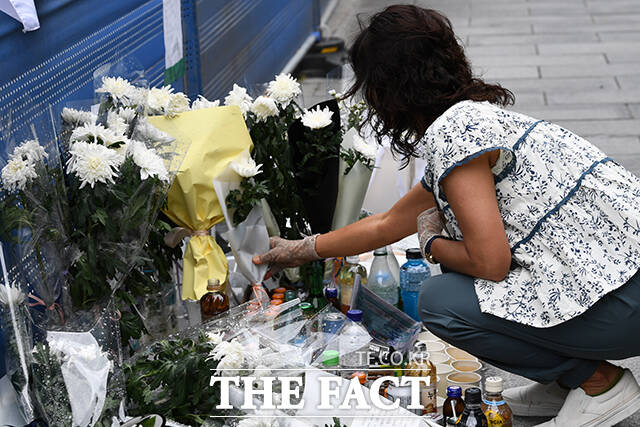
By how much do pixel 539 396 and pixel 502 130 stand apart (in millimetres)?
972

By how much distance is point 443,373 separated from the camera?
3102 millimetres

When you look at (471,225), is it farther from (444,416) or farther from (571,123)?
(571,123)

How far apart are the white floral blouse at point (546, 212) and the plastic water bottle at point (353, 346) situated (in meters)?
0.44

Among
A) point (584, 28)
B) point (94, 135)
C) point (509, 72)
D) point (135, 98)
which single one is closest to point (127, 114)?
point (135, 98)

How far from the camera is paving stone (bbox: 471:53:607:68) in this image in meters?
8.56

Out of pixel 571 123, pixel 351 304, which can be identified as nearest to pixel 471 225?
pixel 351 304

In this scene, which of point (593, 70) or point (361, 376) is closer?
point (361, 376)

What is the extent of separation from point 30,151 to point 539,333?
61.9 inches

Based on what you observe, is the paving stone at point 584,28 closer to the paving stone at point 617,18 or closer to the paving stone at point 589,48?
the paving stone at point 617,18

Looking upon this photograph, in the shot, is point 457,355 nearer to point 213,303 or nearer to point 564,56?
point 213,303

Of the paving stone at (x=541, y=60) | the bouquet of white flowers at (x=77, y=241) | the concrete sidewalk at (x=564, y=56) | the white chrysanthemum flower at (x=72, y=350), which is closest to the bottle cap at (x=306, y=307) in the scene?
the bouquet of white flowers at (x=77, y=241)

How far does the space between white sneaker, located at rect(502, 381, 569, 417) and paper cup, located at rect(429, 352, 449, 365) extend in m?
0.32

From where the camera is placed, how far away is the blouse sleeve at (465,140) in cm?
251

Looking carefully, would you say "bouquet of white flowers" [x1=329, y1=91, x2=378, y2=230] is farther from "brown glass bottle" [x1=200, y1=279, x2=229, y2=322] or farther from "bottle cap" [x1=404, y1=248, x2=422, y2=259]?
"brown glass bottle" [x1=200, y1=279, x2=229, y2=322]
